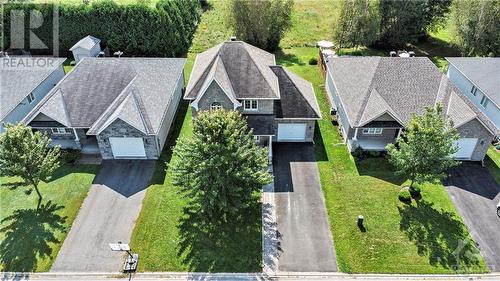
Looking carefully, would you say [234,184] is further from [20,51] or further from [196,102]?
[20,51]

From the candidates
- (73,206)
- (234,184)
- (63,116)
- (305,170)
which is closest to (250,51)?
(305,170)

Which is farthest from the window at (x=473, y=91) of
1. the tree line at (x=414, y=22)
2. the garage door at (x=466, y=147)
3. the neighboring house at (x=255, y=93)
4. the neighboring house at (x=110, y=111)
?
the neighboring house at (x=110, y=111)

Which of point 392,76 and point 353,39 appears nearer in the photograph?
point 392,76

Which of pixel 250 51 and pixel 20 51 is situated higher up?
pixel 250 51

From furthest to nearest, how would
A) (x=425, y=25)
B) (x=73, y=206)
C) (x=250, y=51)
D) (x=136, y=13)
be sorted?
(x=425, y=25) → (x=136, y=13) → (x=250, y=51) → (x=73, y=206)

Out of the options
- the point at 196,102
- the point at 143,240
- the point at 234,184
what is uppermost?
the point at 196,102

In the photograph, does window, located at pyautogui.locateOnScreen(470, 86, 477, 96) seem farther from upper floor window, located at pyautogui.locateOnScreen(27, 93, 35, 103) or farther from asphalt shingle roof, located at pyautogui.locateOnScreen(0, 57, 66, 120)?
upper floor window, located at pyautogui.locateOnScreen(27, 93, 35, 103)
